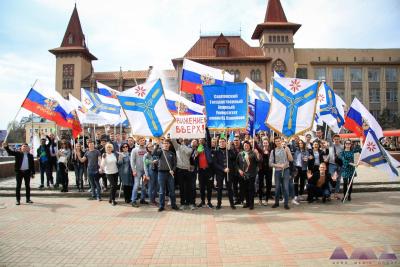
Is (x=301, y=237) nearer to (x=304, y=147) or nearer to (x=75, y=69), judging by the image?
(x=304, y=147)

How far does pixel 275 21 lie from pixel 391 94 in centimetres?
2665

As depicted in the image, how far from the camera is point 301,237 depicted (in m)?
5.62

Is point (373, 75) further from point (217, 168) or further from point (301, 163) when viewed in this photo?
point (217, 168)

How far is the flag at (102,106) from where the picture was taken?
13.5 meters

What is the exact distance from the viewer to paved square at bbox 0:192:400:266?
4.72 meters

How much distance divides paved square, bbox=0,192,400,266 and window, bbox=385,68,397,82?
2261 inches

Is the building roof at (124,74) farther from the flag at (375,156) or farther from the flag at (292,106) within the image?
the flag at (375,156)

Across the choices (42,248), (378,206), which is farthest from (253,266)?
(378,206)

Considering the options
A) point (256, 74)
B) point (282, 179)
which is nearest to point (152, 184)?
point (282, 179)

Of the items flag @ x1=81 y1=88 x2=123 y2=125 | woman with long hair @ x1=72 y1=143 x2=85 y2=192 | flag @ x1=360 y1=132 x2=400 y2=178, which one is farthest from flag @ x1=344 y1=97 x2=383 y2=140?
flag @ x1=81 y1=88 x2=123 y2=125

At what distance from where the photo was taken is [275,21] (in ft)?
165

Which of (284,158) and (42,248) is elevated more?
(284,158)

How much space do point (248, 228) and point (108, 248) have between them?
2819 mm

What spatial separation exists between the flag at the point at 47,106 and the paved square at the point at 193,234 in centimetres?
364
